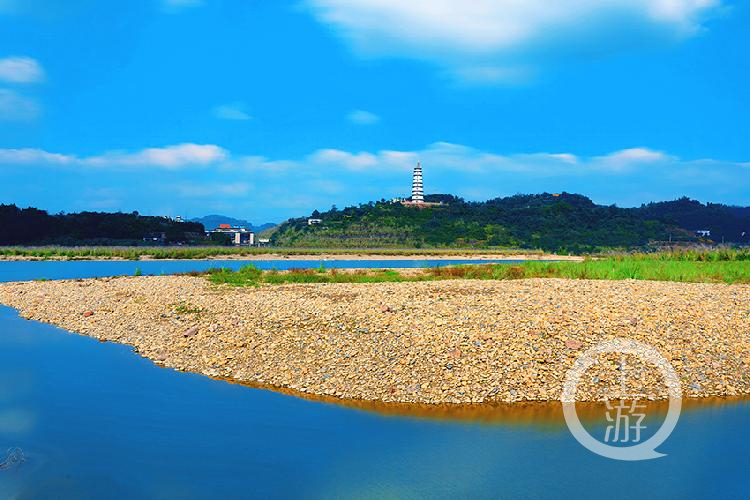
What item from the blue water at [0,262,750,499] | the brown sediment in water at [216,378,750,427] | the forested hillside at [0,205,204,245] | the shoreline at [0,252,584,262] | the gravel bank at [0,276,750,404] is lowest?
the blue water at [0,262,750,499]

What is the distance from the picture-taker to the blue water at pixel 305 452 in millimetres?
9562

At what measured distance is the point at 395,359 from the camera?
15.3m

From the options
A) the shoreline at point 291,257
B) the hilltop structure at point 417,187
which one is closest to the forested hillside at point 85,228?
the shoreline at point 291,257

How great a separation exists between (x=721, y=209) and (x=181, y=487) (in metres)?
193

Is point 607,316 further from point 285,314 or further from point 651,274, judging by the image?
point 651,274

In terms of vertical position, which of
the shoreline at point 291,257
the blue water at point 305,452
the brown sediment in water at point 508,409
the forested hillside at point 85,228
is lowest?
the blue water at point 305,452

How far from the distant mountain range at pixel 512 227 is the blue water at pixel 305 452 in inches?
4359

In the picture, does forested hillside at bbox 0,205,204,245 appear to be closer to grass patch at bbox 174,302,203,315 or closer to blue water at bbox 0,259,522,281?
blue water at bbox 0,259,522,281
